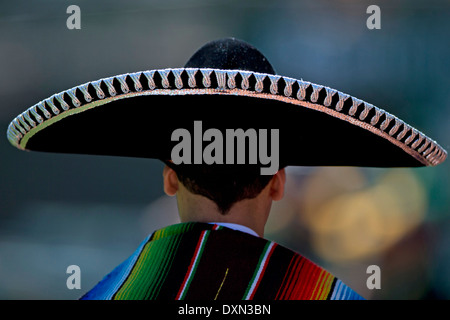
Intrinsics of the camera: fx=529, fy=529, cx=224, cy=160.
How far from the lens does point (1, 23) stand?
243 inches

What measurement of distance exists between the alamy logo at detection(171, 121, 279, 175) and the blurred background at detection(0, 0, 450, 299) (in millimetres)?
3962

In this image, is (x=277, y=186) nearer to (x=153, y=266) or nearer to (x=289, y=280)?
(x=289, y=280)

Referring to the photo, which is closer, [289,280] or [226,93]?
[226,93]

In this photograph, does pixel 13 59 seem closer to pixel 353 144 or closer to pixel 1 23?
pixel 1 23

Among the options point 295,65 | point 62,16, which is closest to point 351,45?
point 295,65

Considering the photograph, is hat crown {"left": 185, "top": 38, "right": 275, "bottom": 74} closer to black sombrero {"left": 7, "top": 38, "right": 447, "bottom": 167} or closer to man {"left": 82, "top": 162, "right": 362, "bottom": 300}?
black sombrero {"left": 7, "top": 38, "right": 447, "bottom": 167}

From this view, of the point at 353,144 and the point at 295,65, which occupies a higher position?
the point at 295,65

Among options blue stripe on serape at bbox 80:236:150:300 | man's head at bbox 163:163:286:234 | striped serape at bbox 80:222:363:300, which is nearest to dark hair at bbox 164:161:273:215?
man's head at bbox 163:163:286:234

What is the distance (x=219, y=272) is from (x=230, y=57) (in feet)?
2.32

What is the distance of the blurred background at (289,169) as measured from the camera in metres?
5.42

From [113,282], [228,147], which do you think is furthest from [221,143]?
[113,282]

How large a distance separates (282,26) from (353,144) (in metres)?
4.39

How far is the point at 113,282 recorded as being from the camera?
5.25 ft

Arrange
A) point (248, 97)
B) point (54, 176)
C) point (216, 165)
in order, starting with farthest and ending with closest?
1. point (54, 176)
2. point (216, 165)
3. point (248, 97)
